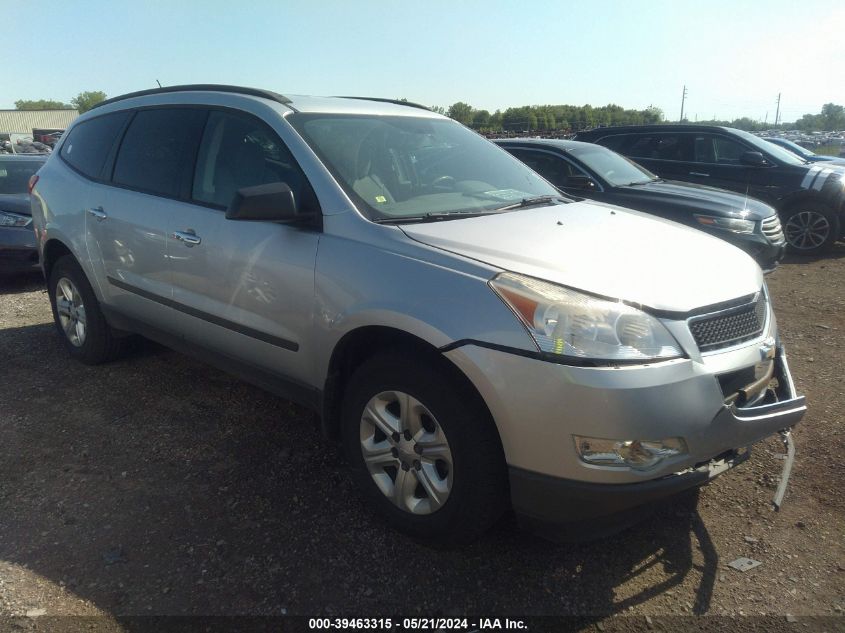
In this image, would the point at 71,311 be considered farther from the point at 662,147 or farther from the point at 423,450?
the point at 662,147

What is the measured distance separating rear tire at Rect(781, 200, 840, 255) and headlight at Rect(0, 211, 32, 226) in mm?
9988

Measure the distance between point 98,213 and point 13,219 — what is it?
13.3 ft

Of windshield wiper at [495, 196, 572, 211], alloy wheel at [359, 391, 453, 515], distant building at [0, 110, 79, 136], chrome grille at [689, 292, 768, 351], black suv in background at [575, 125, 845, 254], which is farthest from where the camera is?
distant building at [0, 110, 79, 136]

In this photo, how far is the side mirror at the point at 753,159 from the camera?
9164 mm

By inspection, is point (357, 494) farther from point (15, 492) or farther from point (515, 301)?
point (15, 492)

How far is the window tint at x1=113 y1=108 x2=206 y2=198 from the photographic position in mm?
3715

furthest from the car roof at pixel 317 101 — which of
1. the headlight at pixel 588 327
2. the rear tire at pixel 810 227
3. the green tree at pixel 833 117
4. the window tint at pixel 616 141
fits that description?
the green tree at pixel 833 117

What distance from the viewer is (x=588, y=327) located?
2203 mm

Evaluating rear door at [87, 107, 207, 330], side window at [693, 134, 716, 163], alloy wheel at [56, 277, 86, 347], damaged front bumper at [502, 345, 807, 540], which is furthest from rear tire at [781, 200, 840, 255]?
alloy wheel at [56, 277, 86, 347]

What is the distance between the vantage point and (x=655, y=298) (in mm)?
2324

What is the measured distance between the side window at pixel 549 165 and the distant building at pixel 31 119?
75.5m

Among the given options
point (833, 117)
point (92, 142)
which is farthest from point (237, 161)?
point (833, 117)

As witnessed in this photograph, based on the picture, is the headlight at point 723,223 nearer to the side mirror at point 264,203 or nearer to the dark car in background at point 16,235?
the side mirror at point 264,203

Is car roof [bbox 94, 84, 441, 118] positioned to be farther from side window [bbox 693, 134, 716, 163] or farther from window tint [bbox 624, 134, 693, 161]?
side window [bbox 693, 134, 716, 163]
